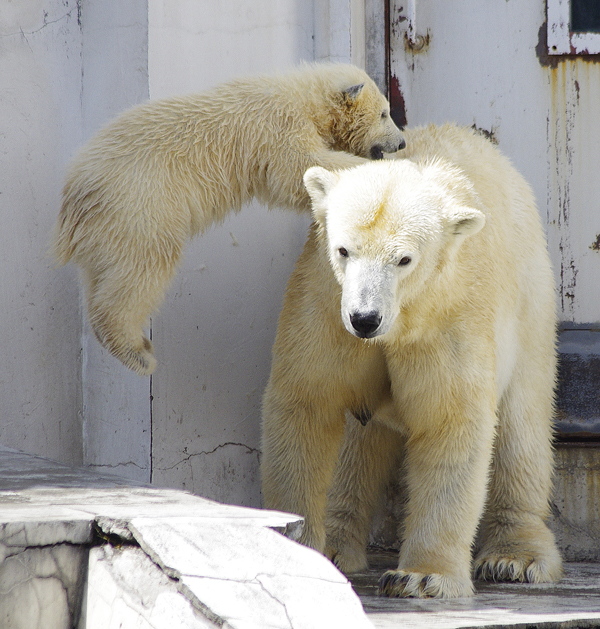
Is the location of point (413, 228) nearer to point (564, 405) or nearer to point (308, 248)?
point (308, 248)

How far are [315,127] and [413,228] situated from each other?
702 mm

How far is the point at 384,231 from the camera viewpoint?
101 inches

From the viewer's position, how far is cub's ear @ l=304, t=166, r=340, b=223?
2.78 metres

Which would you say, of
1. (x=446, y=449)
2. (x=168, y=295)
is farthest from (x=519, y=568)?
(x=168, y=295)

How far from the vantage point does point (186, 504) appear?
2059 millimetres

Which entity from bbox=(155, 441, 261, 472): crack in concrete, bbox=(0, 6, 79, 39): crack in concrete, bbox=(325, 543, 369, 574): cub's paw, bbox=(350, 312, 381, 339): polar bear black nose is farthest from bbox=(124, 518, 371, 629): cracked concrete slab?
bbox=(0, 6, 79, 39): crack in concrete

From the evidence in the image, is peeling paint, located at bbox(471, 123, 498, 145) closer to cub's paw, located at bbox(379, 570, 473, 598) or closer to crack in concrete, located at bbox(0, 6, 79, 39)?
crack in concrete, located at bbox(0, 6, 79, 39)

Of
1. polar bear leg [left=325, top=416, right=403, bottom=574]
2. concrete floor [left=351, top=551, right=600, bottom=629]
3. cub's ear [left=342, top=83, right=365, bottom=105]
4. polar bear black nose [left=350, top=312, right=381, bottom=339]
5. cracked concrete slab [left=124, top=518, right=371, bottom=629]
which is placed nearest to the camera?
cracked concrete slab [left=124, top=518, right=371, bottom=629]

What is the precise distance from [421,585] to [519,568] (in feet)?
2.17

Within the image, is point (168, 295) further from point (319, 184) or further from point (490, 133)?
point (490, 133)

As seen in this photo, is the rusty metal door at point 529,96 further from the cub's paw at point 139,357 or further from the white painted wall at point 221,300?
the cub's paw at point 139,357

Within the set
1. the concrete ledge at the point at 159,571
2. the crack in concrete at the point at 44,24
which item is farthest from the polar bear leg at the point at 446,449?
the crack in concrete at the point at 44,24

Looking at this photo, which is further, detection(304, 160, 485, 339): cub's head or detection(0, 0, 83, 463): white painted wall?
detection(0, 0, 83, 463): white painted wall

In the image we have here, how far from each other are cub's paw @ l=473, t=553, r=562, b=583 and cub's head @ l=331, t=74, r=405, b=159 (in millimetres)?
1555
